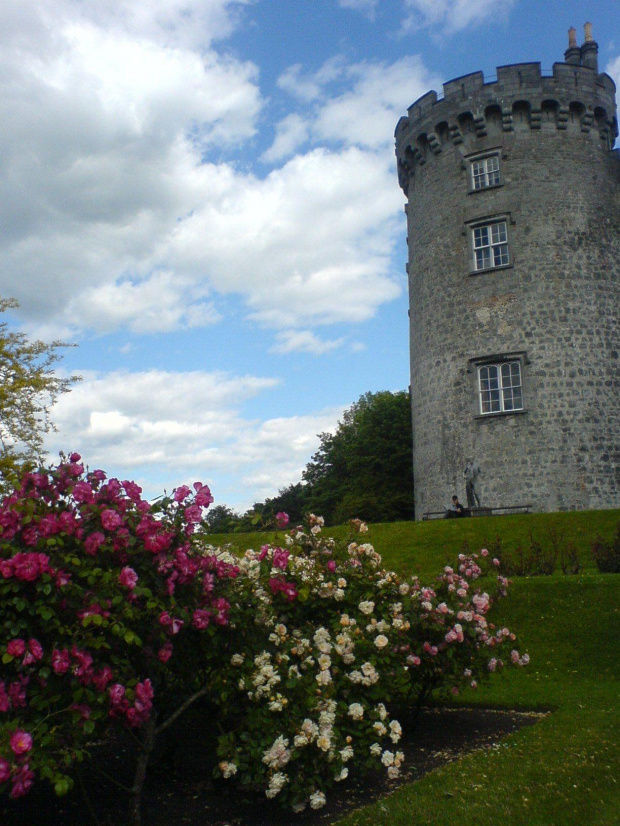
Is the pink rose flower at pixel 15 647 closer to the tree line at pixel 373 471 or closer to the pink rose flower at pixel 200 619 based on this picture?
the pink rose flower at pixel 200 619

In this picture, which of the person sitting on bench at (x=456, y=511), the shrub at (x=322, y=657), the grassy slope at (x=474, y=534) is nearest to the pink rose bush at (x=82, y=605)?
the shrub at (x=322, y=657)

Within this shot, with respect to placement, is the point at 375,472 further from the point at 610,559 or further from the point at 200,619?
the point at 200,619

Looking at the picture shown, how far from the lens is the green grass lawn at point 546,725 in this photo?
618cm

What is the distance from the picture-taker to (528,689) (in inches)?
430

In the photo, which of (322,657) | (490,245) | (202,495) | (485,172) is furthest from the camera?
(485,172)

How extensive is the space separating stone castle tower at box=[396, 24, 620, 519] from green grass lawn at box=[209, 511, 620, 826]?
19.4 feet

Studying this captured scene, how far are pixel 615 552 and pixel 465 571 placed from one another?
7610 mm

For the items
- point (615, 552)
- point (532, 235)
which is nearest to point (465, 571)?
point (615, 552)

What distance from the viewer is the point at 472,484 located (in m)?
26.2

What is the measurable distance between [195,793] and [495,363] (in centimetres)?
2173

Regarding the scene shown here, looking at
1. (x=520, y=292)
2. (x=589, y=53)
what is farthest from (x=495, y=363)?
(x=589, y=53)

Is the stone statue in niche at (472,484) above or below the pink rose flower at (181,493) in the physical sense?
above

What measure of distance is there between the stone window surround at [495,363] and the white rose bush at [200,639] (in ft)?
60.3

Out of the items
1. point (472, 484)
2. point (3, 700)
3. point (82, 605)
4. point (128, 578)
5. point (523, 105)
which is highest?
point (523, 105)
